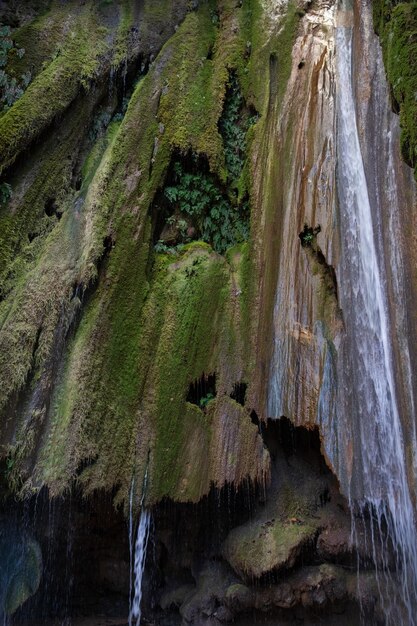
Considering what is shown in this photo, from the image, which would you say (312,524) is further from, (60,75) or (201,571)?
(60,75)

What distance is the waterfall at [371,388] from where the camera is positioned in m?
5.93

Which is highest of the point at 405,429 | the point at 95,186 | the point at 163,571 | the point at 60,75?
the point at 60,75

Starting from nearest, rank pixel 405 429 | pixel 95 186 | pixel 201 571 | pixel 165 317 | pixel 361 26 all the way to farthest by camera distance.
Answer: pixel 405 429, pixel 201 571, pixel 165 317, pixel 95 186, pixel 361 26

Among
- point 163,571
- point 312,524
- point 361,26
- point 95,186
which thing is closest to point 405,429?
point 312,524

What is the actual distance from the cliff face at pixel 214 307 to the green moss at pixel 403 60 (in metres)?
0.04

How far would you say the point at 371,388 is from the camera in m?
6.61

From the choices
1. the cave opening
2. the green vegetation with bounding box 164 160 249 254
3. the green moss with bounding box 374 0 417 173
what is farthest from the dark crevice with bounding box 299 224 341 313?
the cave opening

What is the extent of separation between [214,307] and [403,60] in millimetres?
4239

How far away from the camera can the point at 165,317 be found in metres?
7.66

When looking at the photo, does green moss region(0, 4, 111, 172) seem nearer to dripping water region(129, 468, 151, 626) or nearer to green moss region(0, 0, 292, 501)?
green moss region(0, 0, 292, 501)

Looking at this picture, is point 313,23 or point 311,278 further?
point 313,23

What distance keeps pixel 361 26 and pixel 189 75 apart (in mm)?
2850

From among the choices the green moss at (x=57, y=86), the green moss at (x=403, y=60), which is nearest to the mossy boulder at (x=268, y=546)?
the green moss at (x=403, y=60)

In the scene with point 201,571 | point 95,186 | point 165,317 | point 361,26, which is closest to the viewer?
point 201,571
